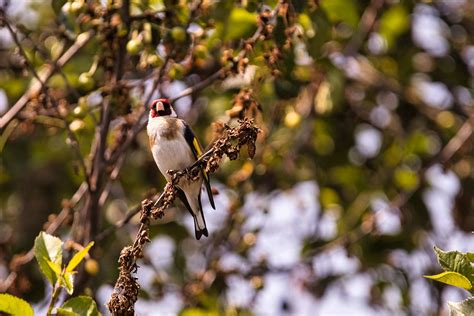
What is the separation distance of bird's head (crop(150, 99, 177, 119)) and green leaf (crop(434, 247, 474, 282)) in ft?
6.86

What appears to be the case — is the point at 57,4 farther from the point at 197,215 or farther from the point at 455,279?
the point at 455,279

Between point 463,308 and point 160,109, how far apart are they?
2.29 meters

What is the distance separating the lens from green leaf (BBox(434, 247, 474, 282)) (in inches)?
111

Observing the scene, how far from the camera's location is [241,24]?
4.38m

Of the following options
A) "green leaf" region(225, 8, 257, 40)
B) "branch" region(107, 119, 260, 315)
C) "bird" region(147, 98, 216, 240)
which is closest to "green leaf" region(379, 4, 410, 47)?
"green leaf" region(225, 8, 257, 40)

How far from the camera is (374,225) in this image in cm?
621

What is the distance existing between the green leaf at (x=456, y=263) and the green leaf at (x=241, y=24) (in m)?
1.94

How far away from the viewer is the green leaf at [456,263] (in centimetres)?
281


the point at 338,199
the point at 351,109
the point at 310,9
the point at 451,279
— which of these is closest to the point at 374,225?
the point at 338,199

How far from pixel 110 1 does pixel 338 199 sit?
3.33 m

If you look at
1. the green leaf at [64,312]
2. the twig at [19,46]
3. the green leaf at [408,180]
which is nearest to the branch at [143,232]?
the green leaf at [64,312]

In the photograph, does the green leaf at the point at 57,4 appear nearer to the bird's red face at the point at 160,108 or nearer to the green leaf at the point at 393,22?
the bird's red face at the point at 160,108

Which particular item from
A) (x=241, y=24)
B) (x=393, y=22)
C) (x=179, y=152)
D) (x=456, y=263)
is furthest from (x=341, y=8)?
(x=456, y=263)

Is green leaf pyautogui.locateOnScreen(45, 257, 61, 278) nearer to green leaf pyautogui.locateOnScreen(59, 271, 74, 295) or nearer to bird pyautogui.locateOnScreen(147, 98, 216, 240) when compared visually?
green leaf pyautogui.locateOnScreen(59, 271, 74, 295)
